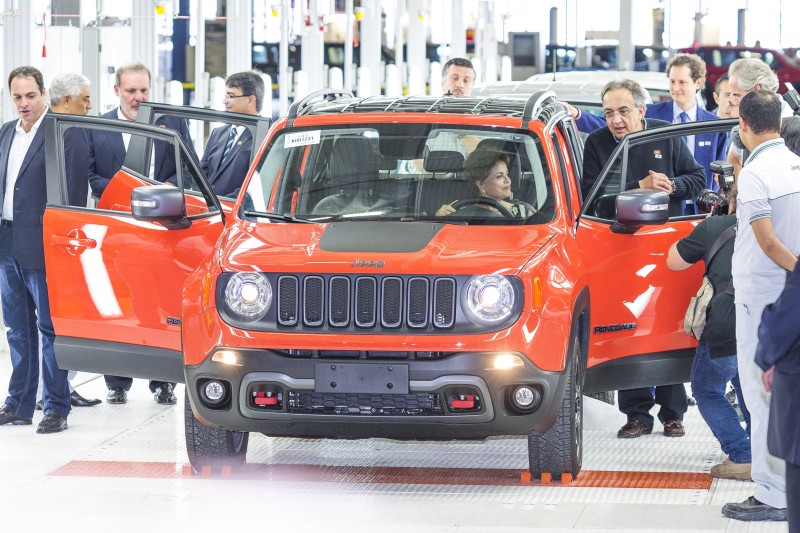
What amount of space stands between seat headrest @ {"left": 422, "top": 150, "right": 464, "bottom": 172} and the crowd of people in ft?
0.18

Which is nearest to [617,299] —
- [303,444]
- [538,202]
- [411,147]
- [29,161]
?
[538,202]

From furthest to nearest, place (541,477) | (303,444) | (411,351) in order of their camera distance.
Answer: (303,444) < (541,477) < (411,351)

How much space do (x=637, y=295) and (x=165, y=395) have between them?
127 inches

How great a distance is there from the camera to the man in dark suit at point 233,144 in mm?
7973

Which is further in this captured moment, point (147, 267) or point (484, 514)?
point (147, 267)

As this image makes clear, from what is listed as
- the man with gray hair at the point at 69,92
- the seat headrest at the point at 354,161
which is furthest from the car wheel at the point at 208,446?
the man with gray hair at the point at 69,92

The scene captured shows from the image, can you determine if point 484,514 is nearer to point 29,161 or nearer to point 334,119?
point 334,119

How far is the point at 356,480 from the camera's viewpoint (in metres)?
6.69

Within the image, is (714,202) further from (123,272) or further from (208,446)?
(123,272)

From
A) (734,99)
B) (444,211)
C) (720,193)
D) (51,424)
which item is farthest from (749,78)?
(51,424)

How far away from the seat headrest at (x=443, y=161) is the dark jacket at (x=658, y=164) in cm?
105

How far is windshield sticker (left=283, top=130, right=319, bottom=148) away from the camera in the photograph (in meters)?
6.98

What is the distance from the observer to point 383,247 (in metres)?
6.14

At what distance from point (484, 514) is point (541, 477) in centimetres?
62
